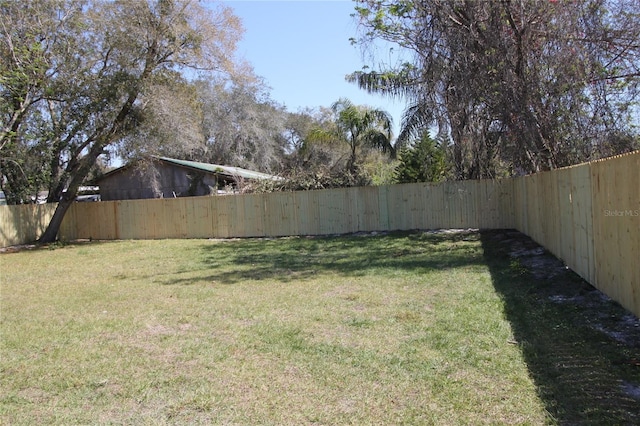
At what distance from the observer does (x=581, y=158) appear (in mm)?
10203

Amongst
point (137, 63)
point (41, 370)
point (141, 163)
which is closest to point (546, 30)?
point (41, 370)

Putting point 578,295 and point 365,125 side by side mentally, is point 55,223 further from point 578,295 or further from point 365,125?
point 578,295

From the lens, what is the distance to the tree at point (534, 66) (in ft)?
31.7

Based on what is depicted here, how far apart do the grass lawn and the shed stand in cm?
1306

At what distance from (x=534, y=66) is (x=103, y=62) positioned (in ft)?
48.0

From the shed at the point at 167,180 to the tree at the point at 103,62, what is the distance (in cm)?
302

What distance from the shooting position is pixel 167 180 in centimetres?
2345

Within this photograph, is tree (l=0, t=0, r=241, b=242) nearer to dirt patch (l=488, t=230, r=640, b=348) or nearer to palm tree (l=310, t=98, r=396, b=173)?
palm tree (l=310, t=98, r=396, b=173)

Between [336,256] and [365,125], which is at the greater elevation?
[365,125]

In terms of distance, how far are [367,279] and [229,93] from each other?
27696 mm

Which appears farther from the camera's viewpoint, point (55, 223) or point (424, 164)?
point (55, 223)

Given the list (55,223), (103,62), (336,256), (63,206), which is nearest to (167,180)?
(63,206)

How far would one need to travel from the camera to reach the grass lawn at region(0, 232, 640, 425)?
11.3 ft

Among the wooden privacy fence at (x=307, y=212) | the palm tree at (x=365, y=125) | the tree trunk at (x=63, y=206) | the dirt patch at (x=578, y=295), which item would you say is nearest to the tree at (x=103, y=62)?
the tree trunk at (x=63, y=206)
